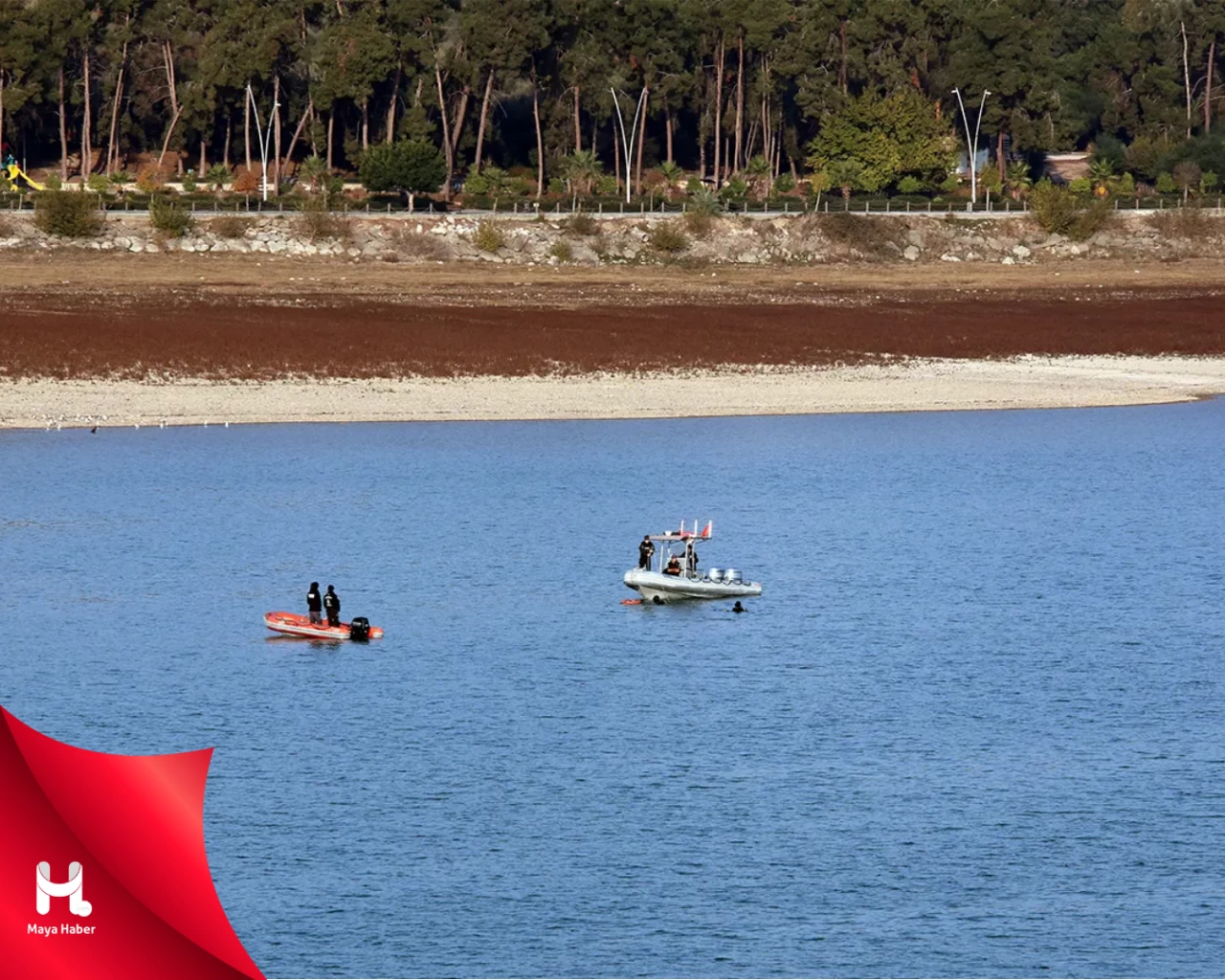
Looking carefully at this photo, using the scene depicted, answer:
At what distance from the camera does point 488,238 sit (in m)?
141

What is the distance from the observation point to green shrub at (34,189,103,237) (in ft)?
446

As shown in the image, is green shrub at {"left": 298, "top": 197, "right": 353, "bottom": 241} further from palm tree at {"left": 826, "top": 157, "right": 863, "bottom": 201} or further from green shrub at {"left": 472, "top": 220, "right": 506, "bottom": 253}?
palm tree at {"left": 826, "top": 157, "right": 863, "bottom": 201}

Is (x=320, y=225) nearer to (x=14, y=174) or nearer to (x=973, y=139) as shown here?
(x=14, y=174)

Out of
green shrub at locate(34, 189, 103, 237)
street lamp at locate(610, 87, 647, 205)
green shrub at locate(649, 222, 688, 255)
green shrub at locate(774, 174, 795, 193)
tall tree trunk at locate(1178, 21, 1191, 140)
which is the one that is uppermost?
tall tree trunk at locate(1178, 21, 1191, 140)

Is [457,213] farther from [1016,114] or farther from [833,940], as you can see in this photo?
[833,940]

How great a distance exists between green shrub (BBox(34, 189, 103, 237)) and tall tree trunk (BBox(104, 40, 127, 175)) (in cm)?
2896

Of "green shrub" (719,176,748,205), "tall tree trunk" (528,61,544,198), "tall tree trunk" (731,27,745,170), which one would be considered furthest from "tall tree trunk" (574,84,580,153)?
"tall tree trunk" (731,27,745,170)

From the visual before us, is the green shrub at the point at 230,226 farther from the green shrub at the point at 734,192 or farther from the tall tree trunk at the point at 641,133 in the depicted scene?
the green shrub at the point at 734,192

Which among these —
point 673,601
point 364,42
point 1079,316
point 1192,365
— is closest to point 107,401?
point 673,601

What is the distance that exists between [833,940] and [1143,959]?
352 cm

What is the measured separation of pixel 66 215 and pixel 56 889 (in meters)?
133

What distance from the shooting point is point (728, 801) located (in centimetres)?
2952

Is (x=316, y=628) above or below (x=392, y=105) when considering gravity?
below

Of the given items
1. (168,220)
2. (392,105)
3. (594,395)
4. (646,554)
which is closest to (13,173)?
(168,220)
